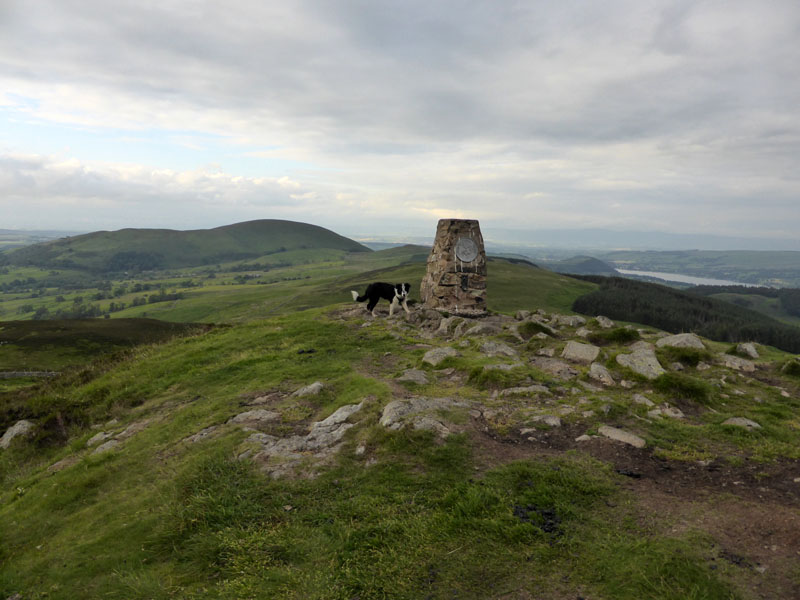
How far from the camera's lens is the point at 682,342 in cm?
1683

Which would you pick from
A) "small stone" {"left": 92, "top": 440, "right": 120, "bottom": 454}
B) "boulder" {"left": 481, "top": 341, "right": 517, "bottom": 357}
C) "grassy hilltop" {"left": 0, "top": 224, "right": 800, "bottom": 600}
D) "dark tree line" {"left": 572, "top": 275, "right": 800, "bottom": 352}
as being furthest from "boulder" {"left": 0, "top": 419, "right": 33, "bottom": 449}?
"dark tree line" {"left": 572, "top": 275, "right": 800, "bottom": 352}

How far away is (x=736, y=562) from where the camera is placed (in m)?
5.62

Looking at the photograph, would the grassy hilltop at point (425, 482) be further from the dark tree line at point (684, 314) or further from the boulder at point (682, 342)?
the dark tree line at point (684, 314)

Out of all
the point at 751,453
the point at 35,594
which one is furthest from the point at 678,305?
the point at 35,594

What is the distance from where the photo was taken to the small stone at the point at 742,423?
33.1 feet

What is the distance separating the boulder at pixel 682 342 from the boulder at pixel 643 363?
200 centimetres

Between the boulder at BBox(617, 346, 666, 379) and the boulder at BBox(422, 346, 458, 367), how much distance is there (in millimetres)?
6372

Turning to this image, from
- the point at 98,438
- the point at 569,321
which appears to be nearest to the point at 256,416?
the point at 98,438

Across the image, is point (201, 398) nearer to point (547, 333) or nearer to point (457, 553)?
point (457, 553)

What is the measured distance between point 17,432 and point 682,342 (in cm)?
2694

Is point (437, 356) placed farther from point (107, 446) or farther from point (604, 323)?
point (107, 446)

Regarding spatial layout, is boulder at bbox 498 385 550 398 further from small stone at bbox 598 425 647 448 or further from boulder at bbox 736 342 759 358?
boulder at bbox 736 342 759 358

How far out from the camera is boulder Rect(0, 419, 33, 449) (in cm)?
1484

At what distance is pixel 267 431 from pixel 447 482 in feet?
18.6
